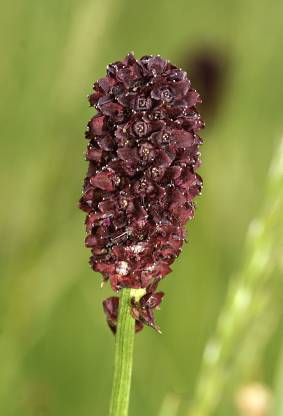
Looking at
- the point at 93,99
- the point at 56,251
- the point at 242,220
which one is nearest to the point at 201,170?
the point at 242,220

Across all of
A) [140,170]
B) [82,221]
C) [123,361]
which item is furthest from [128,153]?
[82,221]

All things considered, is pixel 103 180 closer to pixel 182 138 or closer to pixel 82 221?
pixel 182 138

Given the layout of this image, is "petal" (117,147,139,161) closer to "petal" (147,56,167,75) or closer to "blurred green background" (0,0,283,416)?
"petal" (147,56,167,75)

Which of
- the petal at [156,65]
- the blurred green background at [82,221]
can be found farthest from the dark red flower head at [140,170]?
the blurred green background at [82,221]

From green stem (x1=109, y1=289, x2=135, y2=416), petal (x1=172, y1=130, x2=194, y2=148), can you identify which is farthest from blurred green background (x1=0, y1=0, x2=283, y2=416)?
petal (x1=172, y1=130, x2=194, y2=148)

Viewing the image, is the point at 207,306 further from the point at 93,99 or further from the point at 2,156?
the point at 93,99

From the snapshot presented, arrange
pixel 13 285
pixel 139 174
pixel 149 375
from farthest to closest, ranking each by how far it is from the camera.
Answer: pixel 149 375 < pixel 13 285 < pixel 139 174
